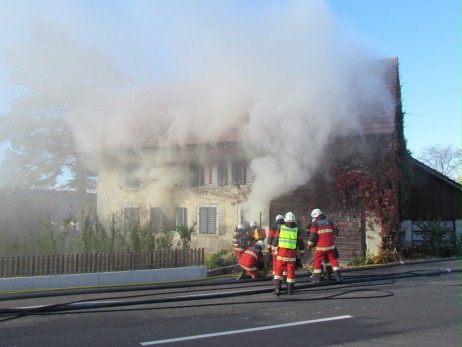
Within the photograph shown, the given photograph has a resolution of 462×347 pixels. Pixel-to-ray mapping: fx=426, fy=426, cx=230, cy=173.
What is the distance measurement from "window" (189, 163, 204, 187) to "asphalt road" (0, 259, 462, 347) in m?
6.09

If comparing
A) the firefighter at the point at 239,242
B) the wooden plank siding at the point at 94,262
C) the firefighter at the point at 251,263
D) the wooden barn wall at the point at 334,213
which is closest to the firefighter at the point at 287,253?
the firefighter at the point at 251,263

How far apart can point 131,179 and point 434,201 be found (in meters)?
10.4

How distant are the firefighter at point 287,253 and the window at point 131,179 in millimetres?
8367

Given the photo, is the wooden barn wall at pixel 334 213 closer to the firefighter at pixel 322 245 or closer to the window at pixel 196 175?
the window at pixel 196 175

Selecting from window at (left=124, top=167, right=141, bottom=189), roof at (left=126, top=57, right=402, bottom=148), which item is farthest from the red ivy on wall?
window at (left=124, top=167, right=141, bottom=189)

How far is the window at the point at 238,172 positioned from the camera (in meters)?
13.5

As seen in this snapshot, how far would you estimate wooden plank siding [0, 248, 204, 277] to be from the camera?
9.06 meters

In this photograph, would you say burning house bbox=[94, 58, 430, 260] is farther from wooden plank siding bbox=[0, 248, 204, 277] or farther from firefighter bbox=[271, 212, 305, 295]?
firefighter bbox=[271, 212, 305, 295]

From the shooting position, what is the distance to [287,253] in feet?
24.3

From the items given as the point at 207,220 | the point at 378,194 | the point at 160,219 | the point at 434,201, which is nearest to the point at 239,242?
the point at 207,220

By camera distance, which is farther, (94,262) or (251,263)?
(94,262)

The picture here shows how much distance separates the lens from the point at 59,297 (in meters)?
7.69

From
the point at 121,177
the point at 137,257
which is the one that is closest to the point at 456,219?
the point at 137,257

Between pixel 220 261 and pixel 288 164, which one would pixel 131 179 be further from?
pixel 288 164
